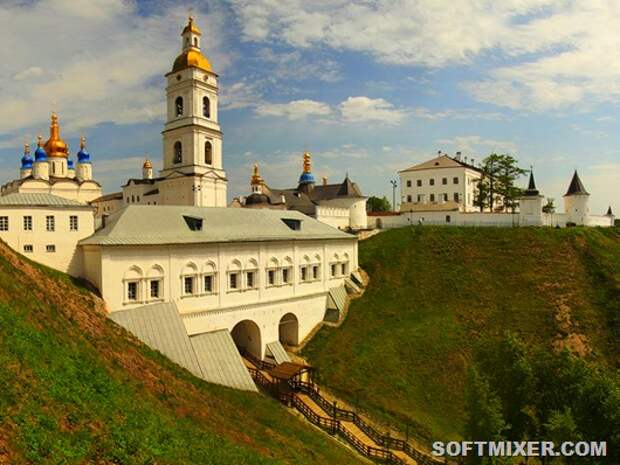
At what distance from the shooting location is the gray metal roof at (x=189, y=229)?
2716 cm

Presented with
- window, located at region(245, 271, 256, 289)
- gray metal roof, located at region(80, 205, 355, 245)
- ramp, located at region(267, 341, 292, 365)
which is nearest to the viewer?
gray metal roof, located at region(80, 205, 355, 245)

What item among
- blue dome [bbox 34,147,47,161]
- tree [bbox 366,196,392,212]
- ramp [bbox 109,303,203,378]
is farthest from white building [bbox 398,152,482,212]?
blue dome [bbox 34,147,47,161]

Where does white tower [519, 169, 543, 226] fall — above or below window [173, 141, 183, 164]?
below

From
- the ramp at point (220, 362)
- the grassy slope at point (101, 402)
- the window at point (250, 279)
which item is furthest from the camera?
the window at point (250, 279)

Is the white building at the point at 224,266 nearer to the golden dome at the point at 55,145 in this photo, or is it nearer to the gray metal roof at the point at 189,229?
the gray metal roof at the point at 189,229

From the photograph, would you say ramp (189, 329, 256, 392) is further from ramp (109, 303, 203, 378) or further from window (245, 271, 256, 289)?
window (245, 271, 256, 289)

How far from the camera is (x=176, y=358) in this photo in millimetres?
24344

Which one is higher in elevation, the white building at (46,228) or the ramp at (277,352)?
the white building at (46,228)

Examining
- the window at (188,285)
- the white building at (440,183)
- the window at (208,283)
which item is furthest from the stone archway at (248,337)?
the white building at (440,183)

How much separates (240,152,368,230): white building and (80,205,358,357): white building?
11.1 metres

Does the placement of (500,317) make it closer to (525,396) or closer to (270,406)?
(525,396)

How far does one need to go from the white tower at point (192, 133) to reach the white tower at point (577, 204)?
42952 mm

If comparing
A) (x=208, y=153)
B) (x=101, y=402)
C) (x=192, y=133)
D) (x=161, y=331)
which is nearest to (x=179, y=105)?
(x=192, y=133)

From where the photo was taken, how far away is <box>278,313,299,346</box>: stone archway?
36594 millimetres
